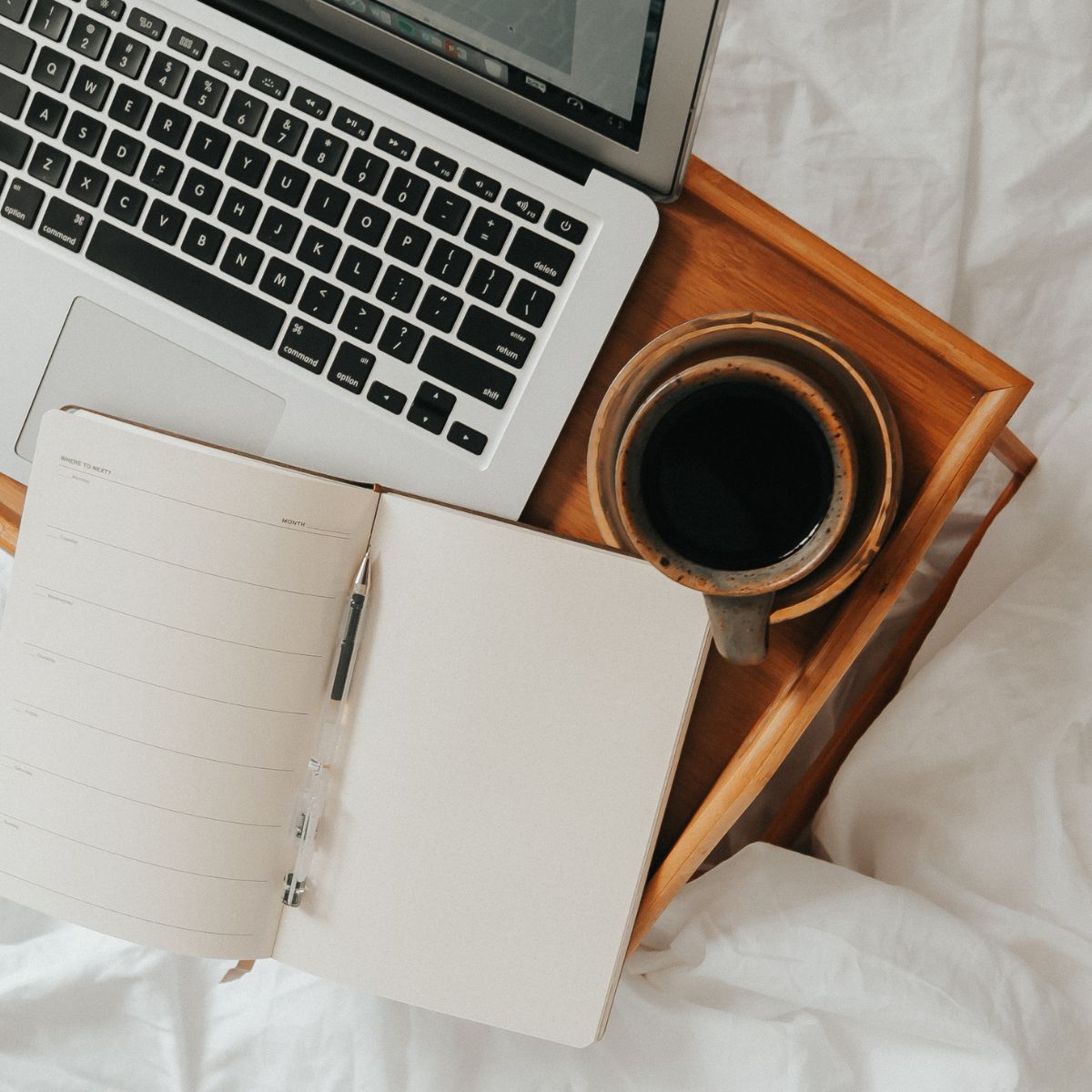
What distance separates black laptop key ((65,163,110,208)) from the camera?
0.43 meters

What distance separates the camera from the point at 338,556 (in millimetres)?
410

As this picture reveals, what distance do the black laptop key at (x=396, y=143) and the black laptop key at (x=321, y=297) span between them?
62mm

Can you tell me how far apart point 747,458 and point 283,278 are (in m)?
0.21

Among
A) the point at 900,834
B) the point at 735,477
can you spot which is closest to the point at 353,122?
the point at 735,477

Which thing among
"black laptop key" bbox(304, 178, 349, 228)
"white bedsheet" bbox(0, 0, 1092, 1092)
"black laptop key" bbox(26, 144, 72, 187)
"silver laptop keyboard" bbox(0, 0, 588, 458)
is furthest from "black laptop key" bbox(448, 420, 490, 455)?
"white bedsheet" bbox(0, 0, 1092, 1092)

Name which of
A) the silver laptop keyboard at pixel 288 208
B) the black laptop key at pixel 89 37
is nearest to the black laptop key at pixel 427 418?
the silver laptop keyboard at pixel 288 208

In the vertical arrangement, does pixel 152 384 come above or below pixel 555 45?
below

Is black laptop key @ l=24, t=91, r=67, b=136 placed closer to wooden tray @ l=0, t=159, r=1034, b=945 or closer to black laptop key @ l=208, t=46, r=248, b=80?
black laptop key @ l=208, t=46, r=248, b=80

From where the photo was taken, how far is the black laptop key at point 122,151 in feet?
1.39

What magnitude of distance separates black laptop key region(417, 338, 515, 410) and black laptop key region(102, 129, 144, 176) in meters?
0.15

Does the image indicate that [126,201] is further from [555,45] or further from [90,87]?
[555,45]

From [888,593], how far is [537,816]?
173mm

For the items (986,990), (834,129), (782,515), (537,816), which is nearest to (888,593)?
(782,515)

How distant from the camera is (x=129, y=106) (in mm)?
423
